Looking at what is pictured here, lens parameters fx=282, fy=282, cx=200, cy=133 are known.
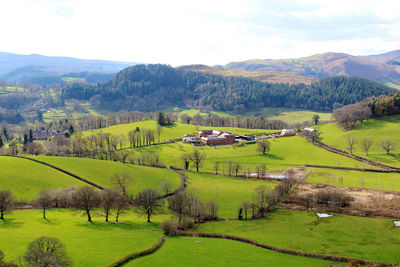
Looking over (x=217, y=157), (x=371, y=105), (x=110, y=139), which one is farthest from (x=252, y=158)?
(x=371, y=105)

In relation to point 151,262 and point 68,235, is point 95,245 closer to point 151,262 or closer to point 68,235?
point 68,235

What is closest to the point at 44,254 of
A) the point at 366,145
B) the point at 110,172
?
the point at 110,172

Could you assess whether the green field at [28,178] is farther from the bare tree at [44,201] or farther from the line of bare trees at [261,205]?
the line of bare trees at [261,205]

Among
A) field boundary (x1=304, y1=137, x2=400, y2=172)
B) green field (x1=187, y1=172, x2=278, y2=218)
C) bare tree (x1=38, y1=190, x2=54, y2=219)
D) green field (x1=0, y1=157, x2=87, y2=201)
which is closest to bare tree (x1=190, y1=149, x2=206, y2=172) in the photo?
green field (x1=187, y1=172, x2=278, y2=218)

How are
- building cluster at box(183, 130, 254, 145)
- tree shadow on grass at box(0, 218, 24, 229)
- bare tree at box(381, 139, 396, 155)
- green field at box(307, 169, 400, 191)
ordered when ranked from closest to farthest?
tree shadow on grass at box(0, 218, 24, 229) < green field at box(307, 169, 400, 191) < bare tree at box(381, 139, 396, 155) < building cluster at box(183, 130, 254, 145)

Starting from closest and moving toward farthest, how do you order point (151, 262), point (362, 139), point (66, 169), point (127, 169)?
point (151, 262)
point (66, 169)
point (127, 169)
point (362, 139)

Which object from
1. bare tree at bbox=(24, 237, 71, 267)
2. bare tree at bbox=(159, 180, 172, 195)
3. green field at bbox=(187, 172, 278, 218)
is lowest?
green field at bbox=(187, 172, 278, 218)

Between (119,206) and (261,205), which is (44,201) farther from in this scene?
(261,205)

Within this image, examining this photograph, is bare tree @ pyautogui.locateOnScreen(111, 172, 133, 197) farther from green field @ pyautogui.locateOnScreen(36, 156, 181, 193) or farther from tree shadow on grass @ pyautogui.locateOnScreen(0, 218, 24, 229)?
tree shadow on grass @ pyautogui.locateOnScreen(0, 218, 24, 229)
